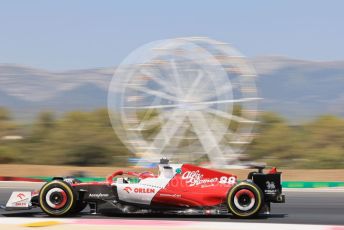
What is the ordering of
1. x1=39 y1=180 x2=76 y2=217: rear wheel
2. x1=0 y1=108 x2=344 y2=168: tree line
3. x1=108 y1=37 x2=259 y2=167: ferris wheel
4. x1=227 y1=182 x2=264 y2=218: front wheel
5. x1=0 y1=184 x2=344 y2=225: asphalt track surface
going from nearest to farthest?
x1=227 y1=182 x2=264 y2=218: front wheel < x1=0 y1=184 x2=344 y2=225: asphalt track surface < x1=39 y1=180 x2=76 y2=217: rear wheel < x1=108 y1=37 x2=259 y2=167: ferris wheel < x1=0 y1=108 x2=344 y2=168: tree line

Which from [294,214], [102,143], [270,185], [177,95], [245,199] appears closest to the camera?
[245,199]

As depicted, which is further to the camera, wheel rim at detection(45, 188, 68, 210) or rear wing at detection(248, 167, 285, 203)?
A: wheel rim at detection(45, 188, 68, 210)

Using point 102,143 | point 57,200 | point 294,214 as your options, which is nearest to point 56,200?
point 57,200

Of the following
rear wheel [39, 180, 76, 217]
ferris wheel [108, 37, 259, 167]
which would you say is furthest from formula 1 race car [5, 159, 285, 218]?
ferris wheel [108, 37, 259, 167]

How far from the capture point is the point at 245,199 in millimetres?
13781

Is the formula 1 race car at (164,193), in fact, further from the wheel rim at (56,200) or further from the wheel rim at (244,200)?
the wheel rim at (244,200)

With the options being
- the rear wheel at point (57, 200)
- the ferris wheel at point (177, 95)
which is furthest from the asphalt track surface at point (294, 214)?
the ferris wheel at point (177, 95)

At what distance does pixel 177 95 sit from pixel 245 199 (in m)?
22.6

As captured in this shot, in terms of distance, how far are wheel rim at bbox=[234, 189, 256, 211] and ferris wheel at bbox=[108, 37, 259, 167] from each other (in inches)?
859

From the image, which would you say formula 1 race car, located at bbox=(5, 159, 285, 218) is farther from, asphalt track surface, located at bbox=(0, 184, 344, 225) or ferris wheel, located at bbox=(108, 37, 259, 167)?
ferris wheel, located at bbox=(108, 37, 259, 167)

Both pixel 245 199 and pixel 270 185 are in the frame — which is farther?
pixel 270 185

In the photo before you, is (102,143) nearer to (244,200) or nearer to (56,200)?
(56,200)

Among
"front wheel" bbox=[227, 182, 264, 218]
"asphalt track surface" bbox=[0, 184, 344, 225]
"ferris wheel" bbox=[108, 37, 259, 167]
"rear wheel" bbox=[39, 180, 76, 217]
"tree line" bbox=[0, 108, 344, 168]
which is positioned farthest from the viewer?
"tree line" bbox=[0, 108, 344, 168]

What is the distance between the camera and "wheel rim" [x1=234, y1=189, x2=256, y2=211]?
45.1ft
